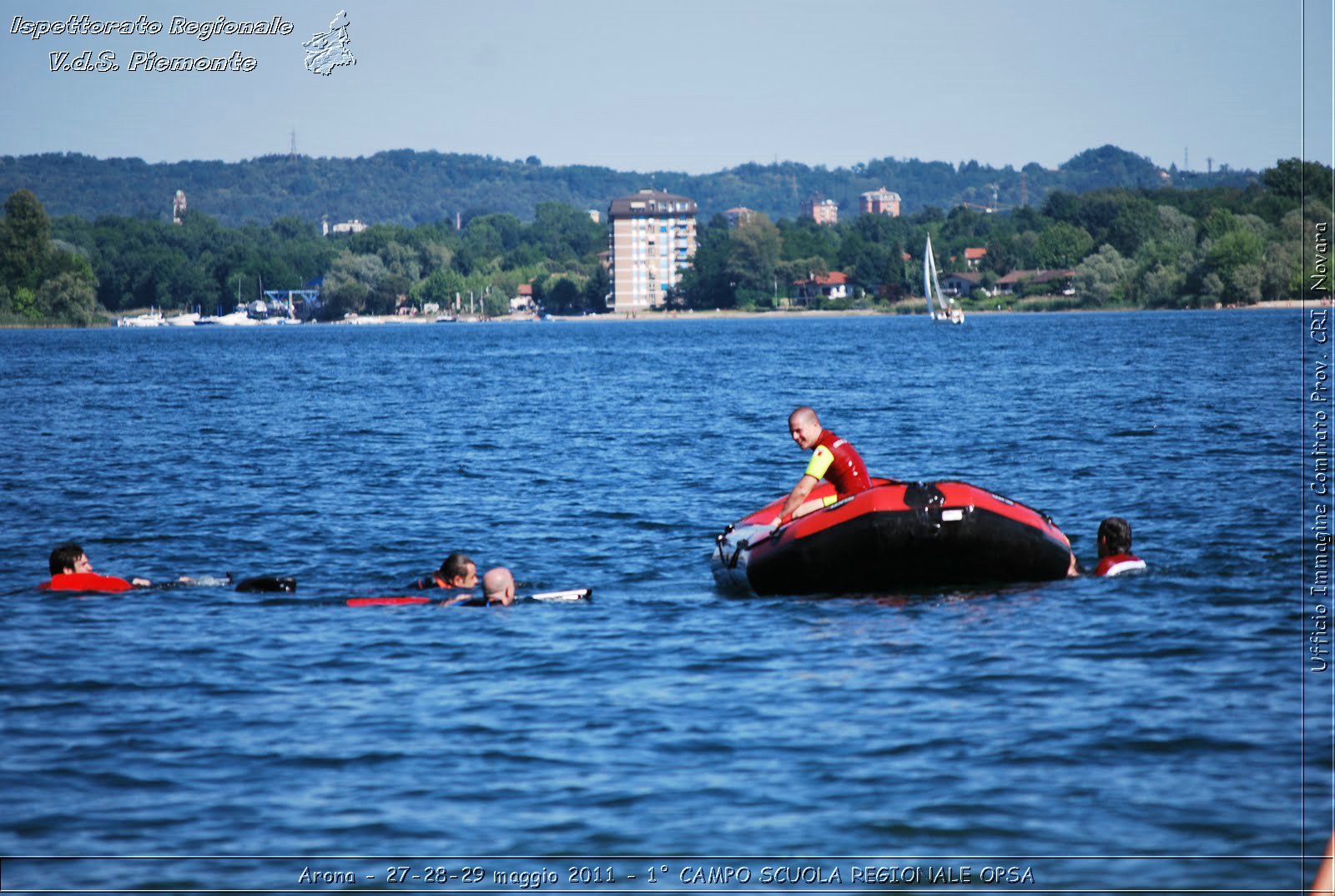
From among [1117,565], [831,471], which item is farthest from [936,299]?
[831,471]

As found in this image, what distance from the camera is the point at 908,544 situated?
1497cm

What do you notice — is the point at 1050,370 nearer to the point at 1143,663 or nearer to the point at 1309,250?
the point at 1143,663

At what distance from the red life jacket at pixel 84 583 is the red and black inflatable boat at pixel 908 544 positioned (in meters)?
7.50

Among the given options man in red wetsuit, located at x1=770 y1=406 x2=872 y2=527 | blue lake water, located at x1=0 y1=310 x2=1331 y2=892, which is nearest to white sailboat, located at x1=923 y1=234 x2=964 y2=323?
blue lake water, located at x1=0 y1=310 x2=1331 y2=892

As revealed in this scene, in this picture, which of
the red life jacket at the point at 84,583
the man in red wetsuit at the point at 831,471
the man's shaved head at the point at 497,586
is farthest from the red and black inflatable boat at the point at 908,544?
the red life jacket at the point at 84,583

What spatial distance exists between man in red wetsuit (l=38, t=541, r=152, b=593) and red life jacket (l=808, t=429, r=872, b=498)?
26.9 ft

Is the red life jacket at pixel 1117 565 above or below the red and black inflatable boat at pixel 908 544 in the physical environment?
below

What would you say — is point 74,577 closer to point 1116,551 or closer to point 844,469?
point 844,469

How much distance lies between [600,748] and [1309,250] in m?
129

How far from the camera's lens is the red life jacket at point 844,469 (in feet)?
51.3

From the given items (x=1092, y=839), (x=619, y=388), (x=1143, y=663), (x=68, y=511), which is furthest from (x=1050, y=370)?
(x=1092, y=839)

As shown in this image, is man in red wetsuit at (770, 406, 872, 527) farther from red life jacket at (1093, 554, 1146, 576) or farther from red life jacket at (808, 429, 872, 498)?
red life jacket at (1093, 554, 1146, 576)

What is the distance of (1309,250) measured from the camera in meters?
126

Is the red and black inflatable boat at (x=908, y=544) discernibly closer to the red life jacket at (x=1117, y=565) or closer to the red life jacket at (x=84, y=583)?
the red life jacket at (x=1117, y=565)
